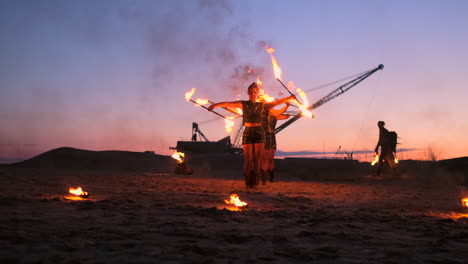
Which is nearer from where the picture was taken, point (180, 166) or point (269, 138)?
point (269, 138)

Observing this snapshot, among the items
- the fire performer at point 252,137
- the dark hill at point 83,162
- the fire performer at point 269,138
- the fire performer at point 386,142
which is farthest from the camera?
the dark hill at point 83,162

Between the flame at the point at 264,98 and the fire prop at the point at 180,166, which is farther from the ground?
the flame at the point at 264,98


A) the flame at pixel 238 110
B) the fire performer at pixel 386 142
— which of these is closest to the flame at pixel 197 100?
the flame at pixel 238 110

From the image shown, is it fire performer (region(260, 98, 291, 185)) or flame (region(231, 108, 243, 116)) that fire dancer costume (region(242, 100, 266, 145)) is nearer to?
flame (region(231, 108, 243, 116))

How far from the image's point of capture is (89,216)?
4750 mm

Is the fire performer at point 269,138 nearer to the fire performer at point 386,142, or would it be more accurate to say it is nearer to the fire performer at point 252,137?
the fire performer at point 252,137

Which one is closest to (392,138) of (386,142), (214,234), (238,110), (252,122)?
(386,142)

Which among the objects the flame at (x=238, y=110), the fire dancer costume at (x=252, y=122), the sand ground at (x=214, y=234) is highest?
the flame at (x=238, y=110)

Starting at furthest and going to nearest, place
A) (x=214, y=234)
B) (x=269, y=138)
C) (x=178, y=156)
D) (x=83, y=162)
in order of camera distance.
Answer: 1. (x=83, y=162)
2. (x=178, y=156)
3. (x=269, y=138)
4. (x=214, y=234)

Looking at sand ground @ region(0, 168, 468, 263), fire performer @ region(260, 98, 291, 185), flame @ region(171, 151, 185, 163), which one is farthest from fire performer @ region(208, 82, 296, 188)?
flame @ region(171, 151, 185, 163)

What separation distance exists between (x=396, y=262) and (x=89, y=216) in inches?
138

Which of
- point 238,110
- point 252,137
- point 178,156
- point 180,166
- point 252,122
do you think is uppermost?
point 238,110

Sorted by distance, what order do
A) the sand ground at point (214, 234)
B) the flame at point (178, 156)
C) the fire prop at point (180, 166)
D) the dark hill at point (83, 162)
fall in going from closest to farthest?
the sand ground at point (214, 234), the fire prop at point (180, 166), the flame at point (178, 156), the dark hill at point (83, 162)

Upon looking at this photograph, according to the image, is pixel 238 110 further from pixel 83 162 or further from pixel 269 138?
pixel 83 162
